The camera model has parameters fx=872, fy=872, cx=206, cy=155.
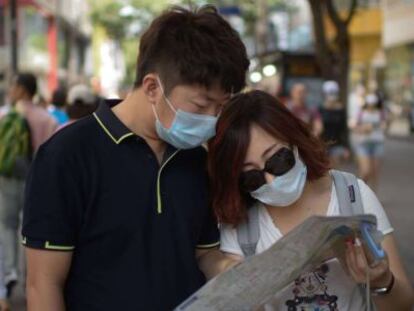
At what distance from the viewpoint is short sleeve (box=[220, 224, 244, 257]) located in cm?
275

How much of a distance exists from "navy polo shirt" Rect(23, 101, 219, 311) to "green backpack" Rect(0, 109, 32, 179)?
4534 millimetres

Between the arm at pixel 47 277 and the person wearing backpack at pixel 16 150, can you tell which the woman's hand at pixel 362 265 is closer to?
the arm at pixel 47 277

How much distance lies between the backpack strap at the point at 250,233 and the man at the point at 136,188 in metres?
0.17

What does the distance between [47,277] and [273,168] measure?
29.5 inches

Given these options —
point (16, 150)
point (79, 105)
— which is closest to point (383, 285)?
point (16, 150)

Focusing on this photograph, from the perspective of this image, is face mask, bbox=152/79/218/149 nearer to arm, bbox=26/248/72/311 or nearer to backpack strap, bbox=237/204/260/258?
backpack strap, bbox=237/204/260/258

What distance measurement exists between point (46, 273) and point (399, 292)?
1057 mm

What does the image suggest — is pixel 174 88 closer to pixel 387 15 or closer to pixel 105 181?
pixel 105 181

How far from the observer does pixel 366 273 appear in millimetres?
2461

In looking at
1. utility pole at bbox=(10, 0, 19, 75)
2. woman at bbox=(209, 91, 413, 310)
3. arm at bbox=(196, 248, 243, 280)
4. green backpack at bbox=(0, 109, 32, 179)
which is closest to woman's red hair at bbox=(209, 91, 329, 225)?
woman at bbox=(209, 91, 413, 310)

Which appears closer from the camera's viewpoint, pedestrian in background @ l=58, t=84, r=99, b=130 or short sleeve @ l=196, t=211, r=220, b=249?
short sleeve @ l=196, t=211, r=220, b=249

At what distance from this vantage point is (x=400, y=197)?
14414 mm

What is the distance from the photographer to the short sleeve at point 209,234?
2768 millimetres

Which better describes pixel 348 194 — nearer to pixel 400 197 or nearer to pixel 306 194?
pixel 306 194
